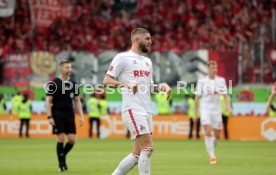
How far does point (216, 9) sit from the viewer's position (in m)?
41.0

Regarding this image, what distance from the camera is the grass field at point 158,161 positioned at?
1703 centimetres

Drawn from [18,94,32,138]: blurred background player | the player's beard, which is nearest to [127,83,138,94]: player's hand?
the player's beard

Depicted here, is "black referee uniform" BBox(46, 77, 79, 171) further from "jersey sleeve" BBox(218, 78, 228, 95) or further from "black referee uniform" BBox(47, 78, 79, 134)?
"jersey sleeve" BBox(218, 78, 228, 95)

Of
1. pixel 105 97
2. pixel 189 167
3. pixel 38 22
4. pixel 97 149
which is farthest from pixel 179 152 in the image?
pixel 38 22

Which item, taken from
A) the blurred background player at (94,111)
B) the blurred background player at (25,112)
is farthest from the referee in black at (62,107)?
the blurred background player at (25,112)

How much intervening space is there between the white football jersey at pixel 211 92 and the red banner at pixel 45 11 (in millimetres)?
19419

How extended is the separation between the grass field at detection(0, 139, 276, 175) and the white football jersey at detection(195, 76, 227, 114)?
1.46 metres

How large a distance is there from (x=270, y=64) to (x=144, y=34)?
21485 mm

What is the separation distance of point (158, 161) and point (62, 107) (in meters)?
3.80

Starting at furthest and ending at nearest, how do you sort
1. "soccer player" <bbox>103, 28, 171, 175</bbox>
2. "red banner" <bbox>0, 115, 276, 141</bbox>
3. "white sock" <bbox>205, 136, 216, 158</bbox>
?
"red banner" <bbox>0, 115, 276, 141</bbox>
"white sock" <bbox>205, 136, 216, 158</bbox>
"soccer player" <bbox>103, 28, 171, 175</bbox>

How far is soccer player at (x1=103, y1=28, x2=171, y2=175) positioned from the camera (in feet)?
40.1

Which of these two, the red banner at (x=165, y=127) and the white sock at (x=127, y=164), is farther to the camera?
the red banner at (x=165, y=127)

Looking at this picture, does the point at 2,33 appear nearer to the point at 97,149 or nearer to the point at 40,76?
the point at 40,76

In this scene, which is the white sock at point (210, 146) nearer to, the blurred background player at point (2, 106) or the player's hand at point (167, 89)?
the player's hand at point (167, 89)
